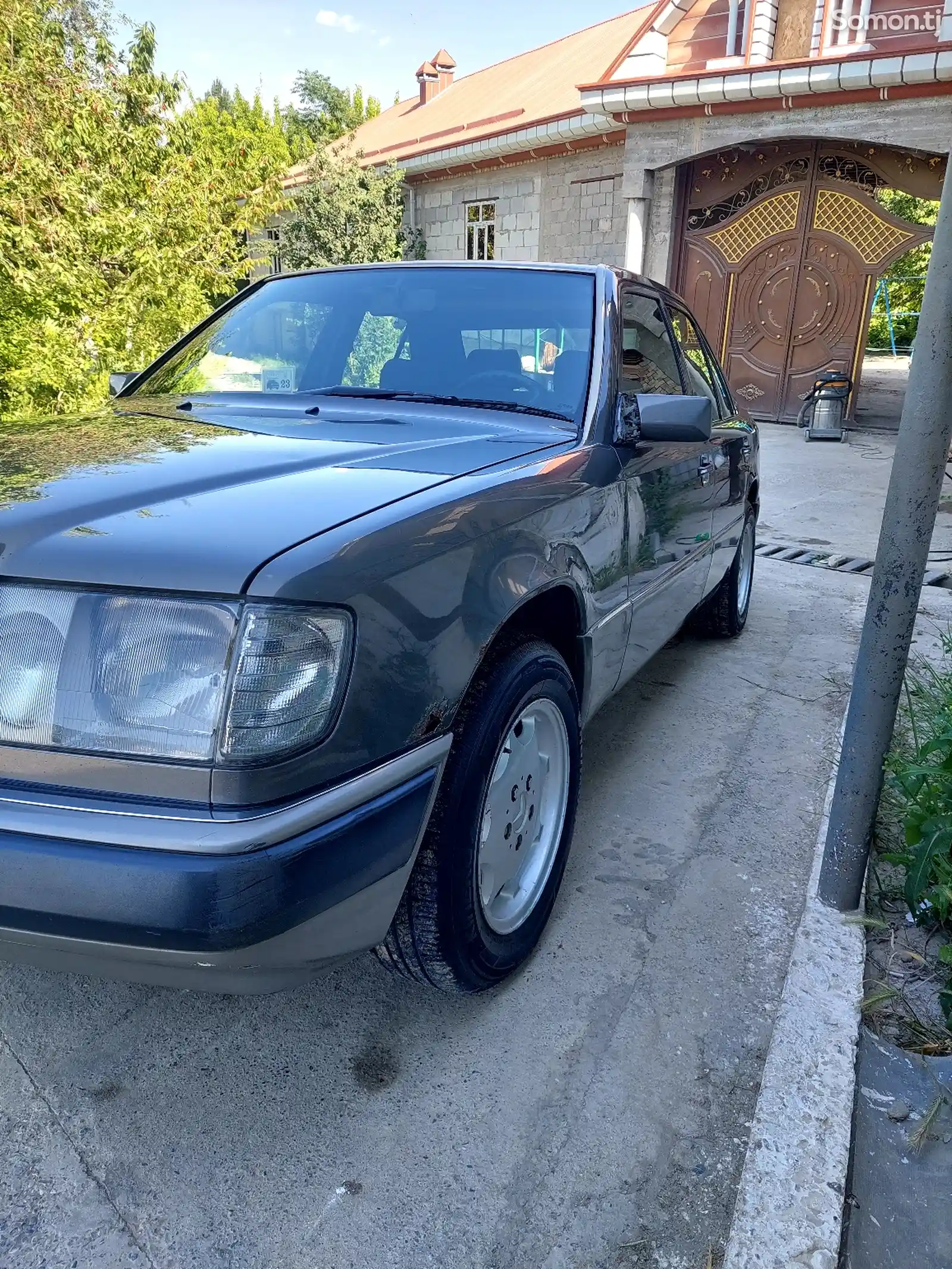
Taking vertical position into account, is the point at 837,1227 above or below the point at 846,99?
below

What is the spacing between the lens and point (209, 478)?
1.79m

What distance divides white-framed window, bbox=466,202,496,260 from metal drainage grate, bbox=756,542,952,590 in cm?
1189

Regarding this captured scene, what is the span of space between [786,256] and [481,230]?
248 inches

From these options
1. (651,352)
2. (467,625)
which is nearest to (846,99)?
(651,352)

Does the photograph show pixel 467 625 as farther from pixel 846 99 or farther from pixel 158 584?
pixel 846 99

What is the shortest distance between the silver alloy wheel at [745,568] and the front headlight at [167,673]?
11.8 feet

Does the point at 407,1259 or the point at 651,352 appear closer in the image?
the point at 407,1259

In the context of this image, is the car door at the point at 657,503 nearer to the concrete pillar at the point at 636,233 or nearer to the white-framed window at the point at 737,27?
the white-framed window at the point at 737,27

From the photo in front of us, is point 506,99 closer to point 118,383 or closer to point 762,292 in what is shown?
point 762,292

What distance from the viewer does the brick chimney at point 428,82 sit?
22781 millimetres

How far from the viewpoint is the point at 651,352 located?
3309 mm

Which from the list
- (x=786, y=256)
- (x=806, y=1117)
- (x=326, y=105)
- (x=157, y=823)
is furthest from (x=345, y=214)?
(x=326, y=105)

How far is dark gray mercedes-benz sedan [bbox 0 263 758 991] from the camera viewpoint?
1.36 meters

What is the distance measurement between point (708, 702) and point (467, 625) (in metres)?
2.53
